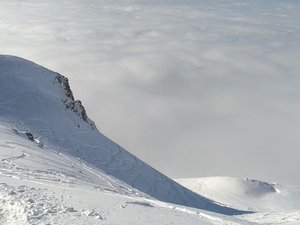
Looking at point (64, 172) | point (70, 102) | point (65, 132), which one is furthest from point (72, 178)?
point (70, 102)

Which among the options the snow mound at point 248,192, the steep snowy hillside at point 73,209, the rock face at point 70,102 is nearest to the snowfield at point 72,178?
the steep snowy hillside at point 73,209

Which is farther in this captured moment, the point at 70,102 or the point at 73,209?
the point at 70,102

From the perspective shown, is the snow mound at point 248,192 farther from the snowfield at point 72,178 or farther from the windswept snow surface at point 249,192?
the snowfield at point 72,178

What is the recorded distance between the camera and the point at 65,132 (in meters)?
53.3

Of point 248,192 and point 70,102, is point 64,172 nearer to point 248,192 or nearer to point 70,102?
point 70,102

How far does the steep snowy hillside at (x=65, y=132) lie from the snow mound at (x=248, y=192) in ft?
145

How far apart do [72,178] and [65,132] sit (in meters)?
26.0

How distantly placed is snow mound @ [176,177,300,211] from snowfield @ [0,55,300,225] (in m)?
0.47

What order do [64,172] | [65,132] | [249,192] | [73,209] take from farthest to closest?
1. [249,192]
2. [65,132]
3. [64,172]
4. [73,209]

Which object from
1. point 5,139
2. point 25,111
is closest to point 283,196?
point 25,111

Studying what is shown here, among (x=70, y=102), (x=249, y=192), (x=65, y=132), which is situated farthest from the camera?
(x=249, y=192)

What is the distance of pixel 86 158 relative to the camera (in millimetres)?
48656

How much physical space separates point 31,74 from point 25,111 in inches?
502

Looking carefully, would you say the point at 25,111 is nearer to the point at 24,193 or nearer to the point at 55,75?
the point at 55,75
